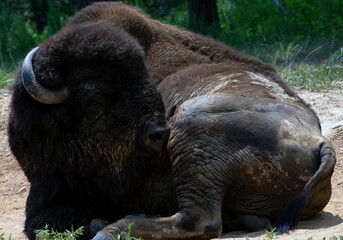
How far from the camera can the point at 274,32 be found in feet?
35.3

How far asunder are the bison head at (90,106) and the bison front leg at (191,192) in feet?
0.63

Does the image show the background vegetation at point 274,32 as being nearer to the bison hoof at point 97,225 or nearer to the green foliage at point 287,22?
the green foliage at point 287,22

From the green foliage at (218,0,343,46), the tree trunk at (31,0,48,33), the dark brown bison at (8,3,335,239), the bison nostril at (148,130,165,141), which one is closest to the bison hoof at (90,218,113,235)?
the dark brown bison at (8,3,335,239)

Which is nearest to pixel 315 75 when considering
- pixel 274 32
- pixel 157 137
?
pixel 274 32

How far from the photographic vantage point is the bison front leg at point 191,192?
4238 millimetres

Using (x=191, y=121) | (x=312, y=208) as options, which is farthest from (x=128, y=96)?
(x=312, y=208)

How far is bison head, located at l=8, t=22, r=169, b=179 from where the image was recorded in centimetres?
456

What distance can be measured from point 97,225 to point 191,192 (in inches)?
32.7

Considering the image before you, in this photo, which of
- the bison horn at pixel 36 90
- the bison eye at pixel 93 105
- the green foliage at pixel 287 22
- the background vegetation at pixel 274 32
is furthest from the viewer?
the green foliage at pixel 287 22

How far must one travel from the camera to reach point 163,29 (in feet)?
18.9

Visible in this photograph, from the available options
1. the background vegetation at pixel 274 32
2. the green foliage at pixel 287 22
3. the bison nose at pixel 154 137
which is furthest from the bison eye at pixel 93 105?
the green foliage at pixel 287 22

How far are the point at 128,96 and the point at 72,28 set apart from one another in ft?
2.63

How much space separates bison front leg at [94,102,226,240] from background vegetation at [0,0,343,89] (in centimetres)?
Result: 376

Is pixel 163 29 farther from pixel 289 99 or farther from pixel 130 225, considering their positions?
pixel 130 225
